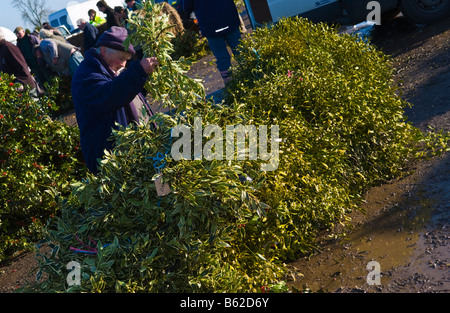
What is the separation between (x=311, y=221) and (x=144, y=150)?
4.49 ft

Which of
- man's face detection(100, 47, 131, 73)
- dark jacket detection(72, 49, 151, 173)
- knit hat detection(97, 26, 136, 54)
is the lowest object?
dark jacket detection(72, 49, 151, 173)

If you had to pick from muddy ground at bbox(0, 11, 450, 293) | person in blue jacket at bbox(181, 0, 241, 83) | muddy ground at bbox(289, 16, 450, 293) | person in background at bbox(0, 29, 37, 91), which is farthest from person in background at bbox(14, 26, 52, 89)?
muddy ground at bbox(289, 16, 450, 293)

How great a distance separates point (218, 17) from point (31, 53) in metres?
7.23

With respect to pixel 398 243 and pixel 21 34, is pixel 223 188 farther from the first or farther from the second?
pixel 21 34

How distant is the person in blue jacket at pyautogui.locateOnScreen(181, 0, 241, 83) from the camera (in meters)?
6.91

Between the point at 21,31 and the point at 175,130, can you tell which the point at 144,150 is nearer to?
the point at 175,130

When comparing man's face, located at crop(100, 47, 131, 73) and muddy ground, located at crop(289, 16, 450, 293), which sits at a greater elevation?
man's face, located at crop(100, 47, 131, 73)

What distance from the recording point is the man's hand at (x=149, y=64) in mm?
3578

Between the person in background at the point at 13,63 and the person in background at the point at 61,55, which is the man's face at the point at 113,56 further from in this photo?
the person in background at the point at 61,55

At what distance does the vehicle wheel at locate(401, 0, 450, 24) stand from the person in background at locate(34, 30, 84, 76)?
20.4ft

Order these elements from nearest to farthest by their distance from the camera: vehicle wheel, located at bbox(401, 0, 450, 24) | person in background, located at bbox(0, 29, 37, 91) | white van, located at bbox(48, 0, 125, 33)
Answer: vehicle wheel, located at bbox(401, 0, 450, 24)
person in background, located at bbox(0, 29, 37, 91)
white van, located at bbox(48, 0, 125, 33)

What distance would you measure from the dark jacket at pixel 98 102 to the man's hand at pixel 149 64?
0.59 feet

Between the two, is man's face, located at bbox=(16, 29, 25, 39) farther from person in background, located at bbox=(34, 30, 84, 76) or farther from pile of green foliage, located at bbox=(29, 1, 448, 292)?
pile of green foliage, located at bbox=(29, 1, 448, 292)
